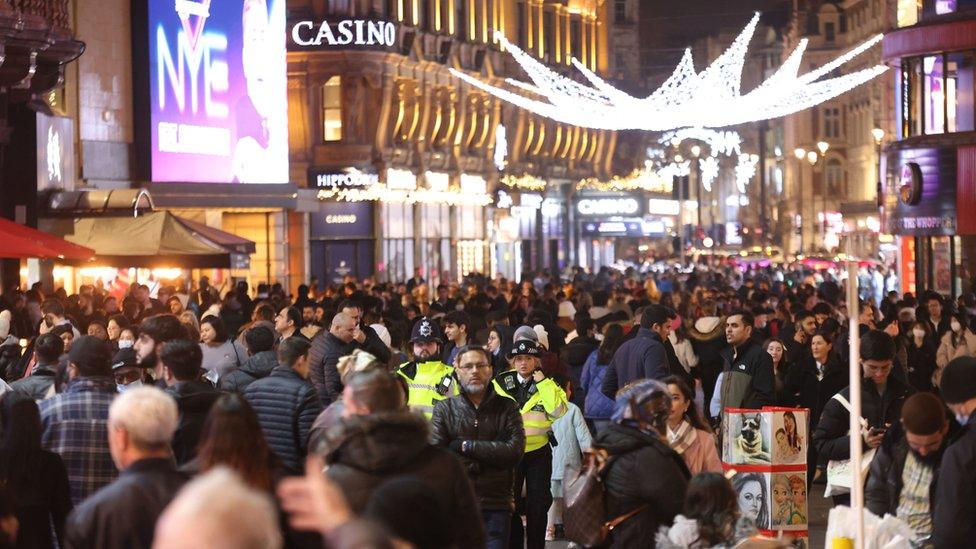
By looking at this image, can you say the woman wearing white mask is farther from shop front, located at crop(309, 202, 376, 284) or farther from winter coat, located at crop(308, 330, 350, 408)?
shop front, located at crop(309, 202, 376, 284)

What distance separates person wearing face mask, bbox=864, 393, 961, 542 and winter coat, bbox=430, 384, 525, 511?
277 centimetres

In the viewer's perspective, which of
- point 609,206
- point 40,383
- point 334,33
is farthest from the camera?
point 609,206

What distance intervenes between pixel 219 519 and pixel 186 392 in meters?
5.50

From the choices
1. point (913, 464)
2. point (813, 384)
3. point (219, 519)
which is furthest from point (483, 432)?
point (219, 519)

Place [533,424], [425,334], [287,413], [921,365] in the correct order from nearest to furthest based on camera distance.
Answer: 1. [287,413]
2. [533,424]
3. [425,334]
4. [921,365]

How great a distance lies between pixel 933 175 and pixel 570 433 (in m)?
28.0

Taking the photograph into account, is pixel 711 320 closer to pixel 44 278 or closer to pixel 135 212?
pixel 135 212

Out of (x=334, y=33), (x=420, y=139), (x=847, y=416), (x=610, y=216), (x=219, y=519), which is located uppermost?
Answer: (x=334, y=33)

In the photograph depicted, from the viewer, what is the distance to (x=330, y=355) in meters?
14.8

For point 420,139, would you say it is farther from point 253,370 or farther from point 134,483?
point 134,483

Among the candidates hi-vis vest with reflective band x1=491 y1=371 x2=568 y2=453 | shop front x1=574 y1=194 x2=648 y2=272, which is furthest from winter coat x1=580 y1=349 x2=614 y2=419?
shop front x1=574 y1=194 x2=648 y2=272

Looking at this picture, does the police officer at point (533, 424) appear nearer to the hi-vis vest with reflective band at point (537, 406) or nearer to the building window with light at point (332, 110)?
the hi-vis vest with reflective band at point (537, 406)

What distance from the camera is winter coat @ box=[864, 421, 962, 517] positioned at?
8742 millimetres

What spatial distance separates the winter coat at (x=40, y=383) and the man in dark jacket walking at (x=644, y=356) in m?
4.80
